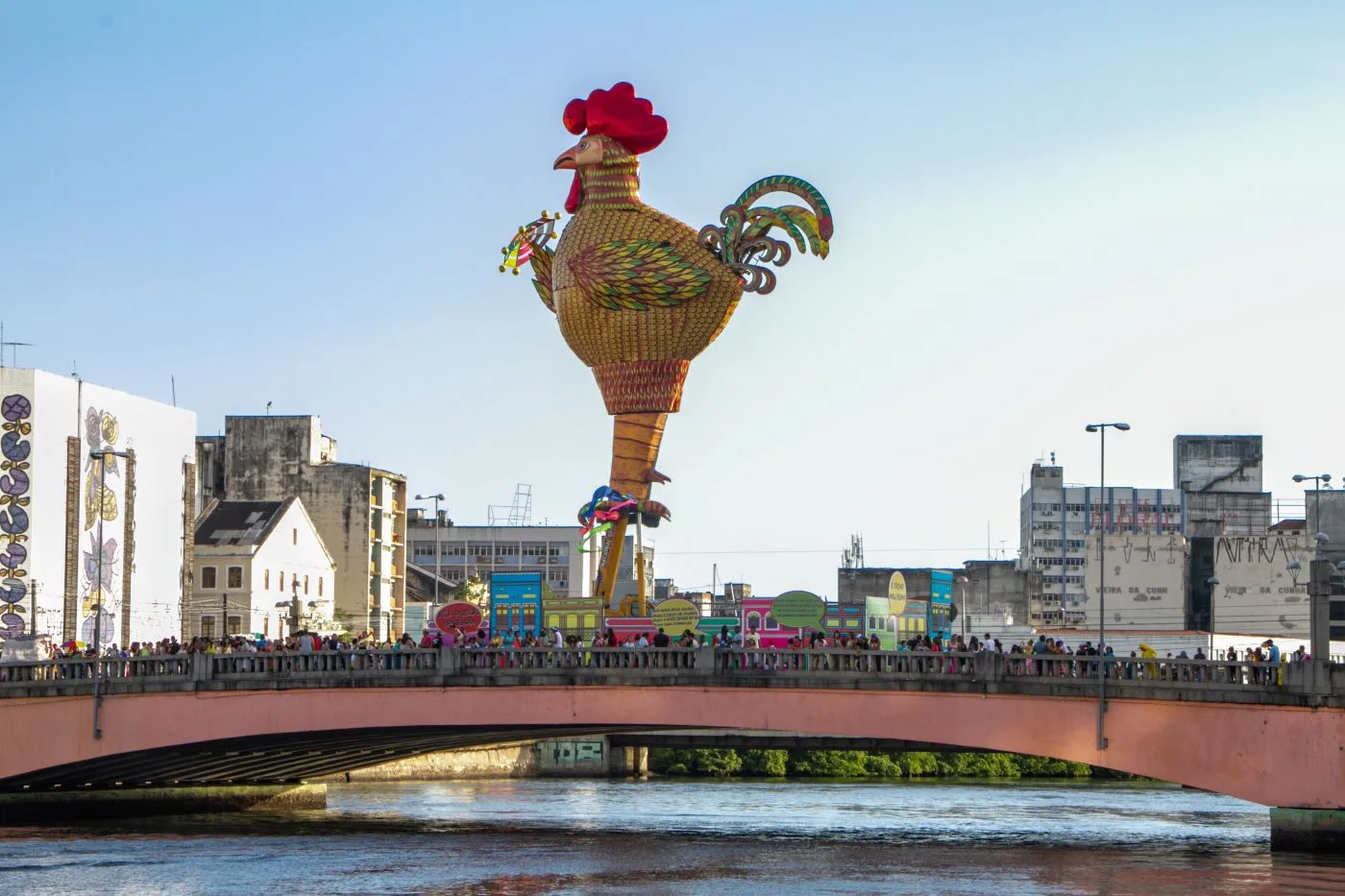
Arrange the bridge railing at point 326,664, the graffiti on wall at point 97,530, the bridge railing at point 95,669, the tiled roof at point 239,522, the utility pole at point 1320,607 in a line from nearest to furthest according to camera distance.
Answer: the utility pole at point 1320,607 < the bridge railing at point 326,664 < the bridge railing at point 95,669 < the graffiti on wall at point 97,530 < the tiled roof at point 239,522

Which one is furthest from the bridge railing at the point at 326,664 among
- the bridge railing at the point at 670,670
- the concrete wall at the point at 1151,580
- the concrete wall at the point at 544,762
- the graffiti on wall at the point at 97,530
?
the concrete wall at the point at 1151,580

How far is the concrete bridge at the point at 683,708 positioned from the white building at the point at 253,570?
139ft

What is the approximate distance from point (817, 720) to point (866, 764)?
44.7 m

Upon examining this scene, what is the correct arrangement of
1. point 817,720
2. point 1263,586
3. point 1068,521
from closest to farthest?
point 817,720, point 1263,586, point 1068,521

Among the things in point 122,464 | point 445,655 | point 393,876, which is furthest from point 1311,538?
point 393,876

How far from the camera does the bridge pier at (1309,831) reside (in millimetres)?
52844

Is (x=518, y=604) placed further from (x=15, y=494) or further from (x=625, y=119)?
(x=15, y=494)

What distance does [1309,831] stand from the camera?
53156mm

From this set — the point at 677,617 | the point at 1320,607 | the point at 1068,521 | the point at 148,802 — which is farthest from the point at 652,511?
the point at 1068,521

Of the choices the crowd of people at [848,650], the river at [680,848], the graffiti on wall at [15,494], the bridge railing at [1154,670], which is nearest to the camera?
the river at [680,848]

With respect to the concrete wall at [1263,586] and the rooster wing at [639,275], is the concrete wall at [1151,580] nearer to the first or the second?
the concrete wall at [1263,586]

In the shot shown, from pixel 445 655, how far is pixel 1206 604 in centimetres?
8261

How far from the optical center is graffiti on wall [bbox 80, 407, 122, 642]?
9556cm

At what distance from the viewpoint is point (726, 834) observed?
2549 inches
